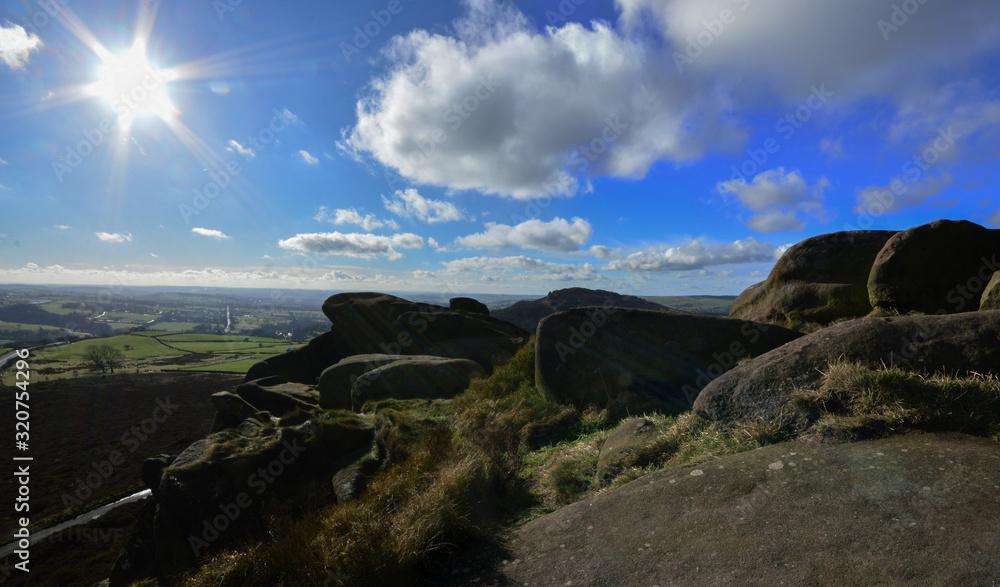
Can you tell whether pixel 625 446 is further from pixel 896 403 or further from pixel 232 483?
pixel 232 483

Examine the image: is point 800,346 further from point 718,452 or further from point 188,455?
point 188,455

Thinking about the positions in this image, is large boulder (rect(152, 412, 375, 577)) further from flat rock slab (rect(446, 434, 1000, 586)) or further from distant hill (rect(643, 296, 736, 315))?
distant hill (rect(643, 296, 736, 315))

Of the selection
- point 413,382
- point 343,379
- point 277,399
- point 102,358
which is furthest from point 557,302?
point 102,358

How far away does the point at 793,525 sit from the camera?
3.23m

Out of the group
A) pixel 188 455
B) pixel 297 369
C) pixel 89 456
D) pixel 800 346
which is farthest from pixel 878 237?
pixel 89 456

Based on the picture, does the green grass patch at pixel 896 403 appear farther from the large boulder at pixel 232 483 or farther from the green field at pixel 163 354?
the green field at pixel 163 354

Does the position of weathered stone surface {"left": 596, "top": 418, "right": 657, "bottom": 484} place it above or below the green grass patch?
below

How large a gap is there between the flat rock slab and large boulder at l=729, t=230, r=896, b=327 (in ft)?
22.1

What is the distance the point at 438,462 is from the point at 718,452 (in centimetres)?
384

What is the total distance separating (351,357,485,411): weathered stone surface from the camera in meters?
12.9

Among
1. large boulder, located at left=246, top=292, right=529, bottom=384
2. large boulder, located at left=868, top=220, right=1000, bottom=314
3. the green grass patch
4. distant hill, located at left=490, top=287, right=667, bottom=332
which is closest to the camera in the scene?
the green grass patch

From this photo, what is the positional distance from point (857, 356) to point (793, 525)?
3231 mm

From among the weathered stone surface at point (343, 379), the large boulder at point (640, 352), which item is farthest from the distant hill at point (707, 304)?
the large boulder at point (640, 352)

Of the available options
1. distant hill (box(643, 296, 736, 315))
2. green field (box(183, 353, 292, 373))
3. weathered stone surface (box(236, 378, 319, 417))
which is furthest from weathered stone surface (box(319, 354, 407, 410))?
green field (box(183, 353, 292, 373))
